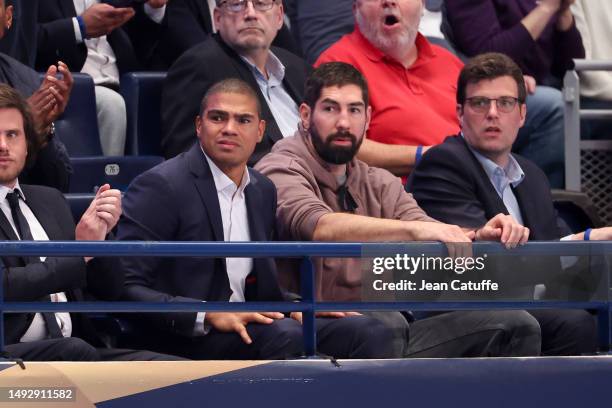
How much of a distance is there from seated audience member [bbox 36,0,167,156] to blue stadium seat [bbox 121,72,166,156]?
51mm

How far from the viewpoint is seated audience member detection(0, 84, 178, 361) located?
173 inches

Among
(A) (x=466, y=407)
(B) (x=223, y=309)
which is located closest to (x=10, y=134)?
(B) (x=223, y=309)

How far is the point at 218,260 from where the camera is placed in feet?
15.6

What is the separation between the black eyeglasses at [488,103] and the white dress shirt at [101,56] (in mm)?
1854

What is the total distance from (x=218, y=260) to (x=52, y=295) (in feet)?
1.83

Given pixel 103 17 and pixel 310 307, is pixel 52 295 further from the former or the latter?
pixel 103 17

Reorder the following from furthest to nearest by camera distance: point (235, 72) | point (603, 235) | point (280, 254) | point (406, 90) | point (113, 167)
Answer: point (406, 90)
point (235, 72)
point (113, 167)
point (603, 235)
point (280, 254)

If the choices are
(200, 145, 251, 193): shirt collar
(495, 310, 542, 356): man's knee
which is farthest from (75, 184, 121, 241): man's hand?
(495, 310, 542, 356): man's knee

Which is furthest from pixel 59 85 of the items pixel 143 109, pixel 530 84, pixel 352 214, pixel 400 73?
pixel 530 84

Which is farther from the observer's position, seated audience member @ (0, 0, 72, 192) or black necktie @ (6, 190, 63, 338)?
seated audience member @ (0, 0, 72, 192)

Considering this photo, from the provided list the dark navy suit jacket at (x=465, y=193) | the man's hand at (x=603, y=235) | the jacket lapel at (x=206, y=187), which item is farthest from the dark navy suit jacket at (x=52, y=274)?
the man's hand at (x=603, y=235)

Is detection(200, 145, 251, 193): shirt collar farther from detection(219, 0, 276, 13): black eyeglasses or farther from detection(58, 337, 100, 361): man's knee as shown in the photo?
detection(219, 0, 276, 13): black eyeglasses

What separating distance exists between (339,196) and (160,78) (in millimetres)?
1569

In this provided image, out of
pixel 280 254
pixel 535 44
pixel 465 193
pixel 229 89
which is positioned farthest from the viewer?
pixel 535 44
